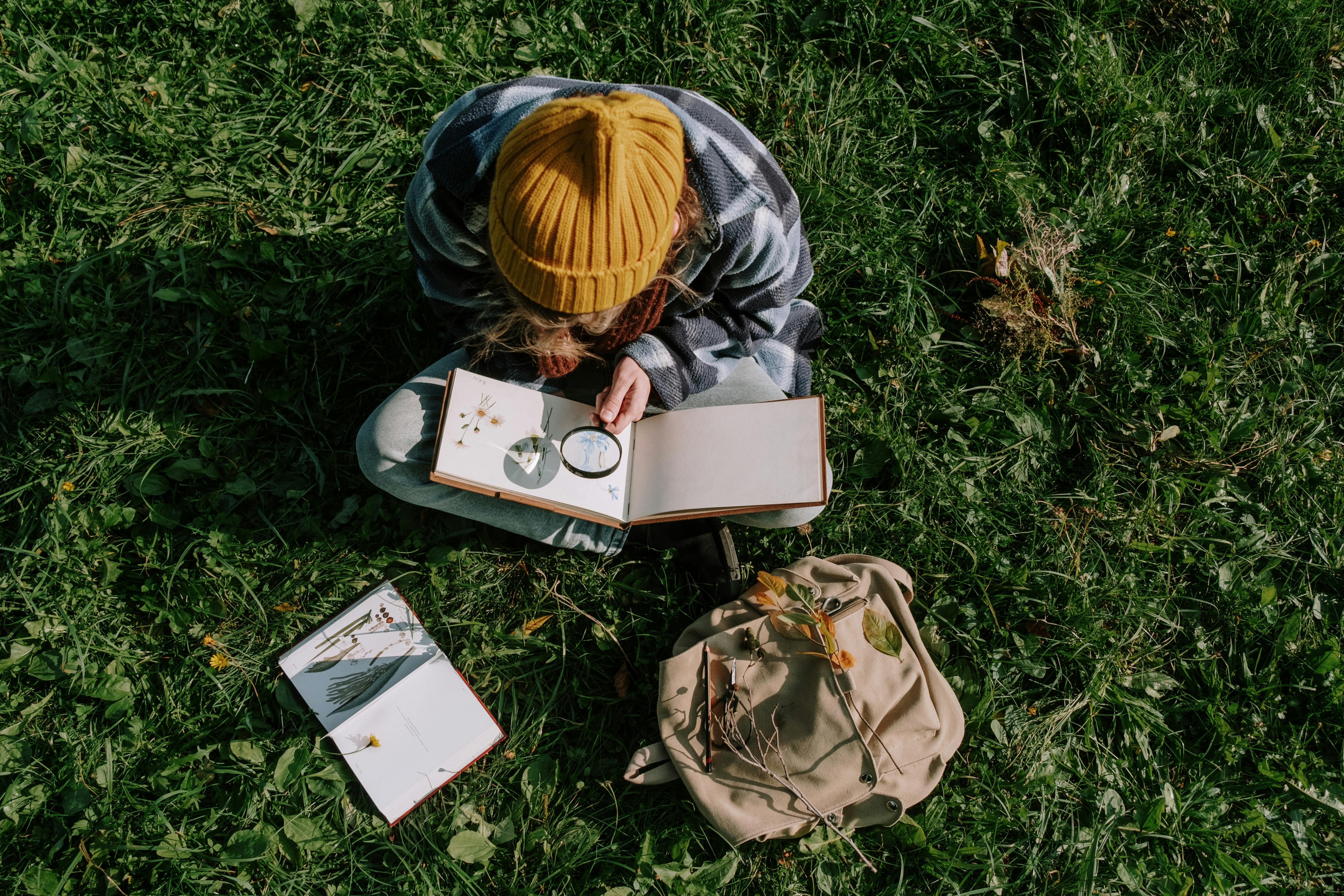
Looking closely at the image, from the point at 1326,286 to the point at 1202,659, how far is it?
4.89 feet

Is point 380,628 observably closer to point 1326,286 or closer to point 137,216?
point 137,216

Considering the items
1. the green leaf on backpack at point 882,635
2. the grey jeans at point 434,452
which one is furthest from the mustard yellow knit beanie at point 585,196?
the green leaf on backpack at point 882,635

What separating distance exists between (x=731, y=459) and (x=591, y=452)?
0.38 meters

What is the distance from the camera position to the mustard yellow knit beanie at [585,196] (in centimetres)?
137

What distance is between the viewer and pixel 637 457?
221 centimetres

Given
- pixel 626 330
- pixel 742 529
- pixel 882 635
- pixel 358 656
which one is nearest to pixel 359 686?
pixel 358 656

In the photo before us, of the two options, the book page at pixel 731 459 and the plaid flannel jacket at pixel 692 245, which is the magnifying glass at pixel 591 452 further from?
the plaid flannel jacket at pixel 692 245

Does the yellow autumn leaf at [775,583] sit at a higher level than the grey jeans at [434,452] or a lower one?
lower

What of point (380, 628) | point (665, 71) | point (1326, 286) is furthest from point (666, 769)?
point (1326, 286)

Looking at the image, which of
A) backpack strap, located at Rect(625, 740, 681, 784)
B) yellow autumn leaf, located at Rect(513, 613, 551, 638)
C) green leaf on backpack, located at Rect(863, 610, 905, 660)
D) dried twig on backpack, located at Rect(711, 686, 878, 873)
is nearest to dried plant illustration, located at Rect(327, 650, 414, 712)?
yellow autumn leaf, located at Rect(513, 613, 551, 638)

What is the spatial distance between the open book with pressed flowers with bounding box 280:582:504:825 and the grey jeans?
17.8 inches

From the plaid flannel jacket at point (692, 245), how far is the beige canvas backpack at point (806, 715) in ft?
2.32

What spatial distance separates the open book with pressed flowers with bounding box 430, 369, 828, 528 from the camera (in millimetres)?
1986

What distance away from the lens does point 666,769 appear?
96.3 inches
